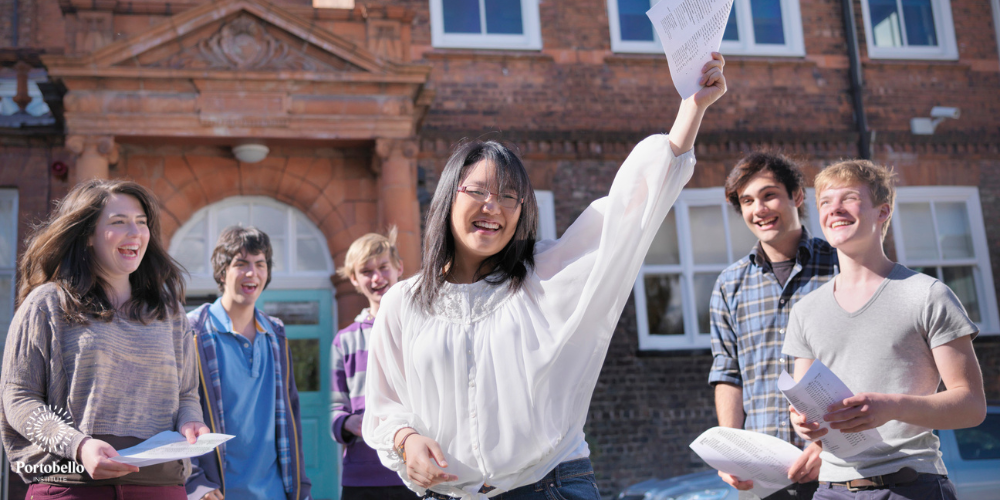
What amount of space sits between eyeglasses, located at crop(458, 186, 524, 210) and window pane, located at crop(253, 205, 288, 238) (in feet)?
21.3

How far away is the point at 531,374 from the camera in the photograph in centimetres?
196

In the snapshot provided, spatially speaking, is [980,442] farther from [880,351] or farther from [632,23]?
[632,23]

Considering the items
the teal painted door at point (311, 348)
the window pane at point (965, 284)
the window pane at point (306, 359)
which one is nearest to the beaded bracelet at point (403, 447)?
the teal painted door at point (311, 348)

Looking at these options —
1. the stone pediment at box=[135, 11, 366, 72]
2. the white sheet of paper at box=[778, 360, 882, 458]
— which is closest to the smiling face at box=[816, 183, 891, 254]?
the white sheet of paper at box=[778, 360, 882, 458]

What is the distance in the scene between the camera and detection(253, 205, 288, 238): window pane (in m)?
8.32

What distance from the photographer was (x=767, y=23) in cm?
1016

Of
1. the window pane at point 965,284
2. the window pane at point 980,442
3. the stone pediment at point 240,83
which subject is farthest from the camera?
the window pane at point 965,284

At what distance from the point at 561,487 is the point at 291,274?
664cm

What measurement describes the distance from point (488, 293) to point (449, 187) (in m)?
0.31

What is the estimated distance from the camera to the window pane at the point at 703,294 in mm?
9156

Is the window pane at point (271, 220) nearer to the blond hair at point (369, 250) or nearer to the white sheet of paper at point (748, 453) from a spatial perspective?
the blond hair at point (369, 250)

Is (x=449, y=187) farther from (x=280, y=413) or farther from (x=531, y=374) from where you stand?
(x=280, y=413)

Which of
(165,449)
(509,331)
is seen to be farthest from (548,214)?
(509,331)

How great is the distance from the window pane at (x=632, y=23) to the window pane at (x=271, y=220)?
4.54 metres
